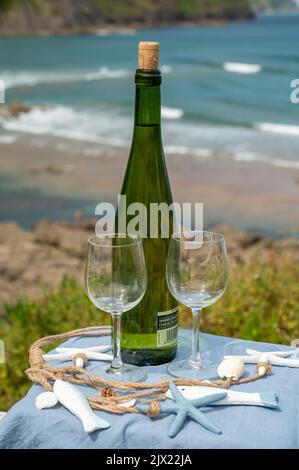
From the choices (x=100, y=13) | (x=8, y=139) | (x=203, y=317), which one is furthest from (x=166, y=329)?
(x=100, y=13)

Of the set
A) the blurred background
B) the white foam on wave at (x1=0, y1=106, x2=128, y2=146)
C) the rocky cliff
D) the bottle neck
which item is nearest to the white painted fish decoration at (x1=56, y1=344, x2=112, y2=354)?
the bottle neck

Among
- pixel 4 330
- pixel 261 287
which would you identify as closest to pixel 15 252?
pixel 4 330

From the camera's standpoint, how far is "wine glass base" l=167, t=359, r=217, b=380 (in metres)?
1.82

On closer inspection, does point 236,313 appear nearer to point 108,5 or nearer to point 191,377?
point 191,377

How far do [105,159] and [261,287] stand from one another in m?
9.82

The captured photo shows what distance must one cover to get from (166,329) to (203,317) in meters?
1.79

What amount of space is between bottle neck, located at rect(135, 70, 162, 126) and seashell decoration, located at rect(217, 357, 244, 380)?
70 centimetres

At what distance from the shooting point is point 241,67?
27.9 metres

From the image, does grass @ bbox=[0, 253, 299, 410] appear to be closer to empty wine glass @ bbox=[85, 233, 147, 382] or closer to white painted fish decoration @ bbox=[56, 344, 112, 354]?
white painted fish decoration @ bbox=[56, 344, 112, 354]

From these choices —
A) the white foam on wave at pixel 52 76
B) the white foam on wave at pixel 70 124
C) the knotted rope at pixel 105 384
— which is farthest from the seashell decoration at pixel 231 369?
the white foam on wave at pixel 52 76

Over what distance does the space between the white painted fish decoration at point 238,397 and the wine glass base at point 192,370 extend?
134mm

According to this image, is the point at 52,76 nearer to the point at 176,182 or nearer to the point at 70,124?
the point at 70,124

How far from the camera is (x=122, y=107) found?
1980cm

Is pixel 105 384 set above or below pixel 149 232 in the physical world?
below
